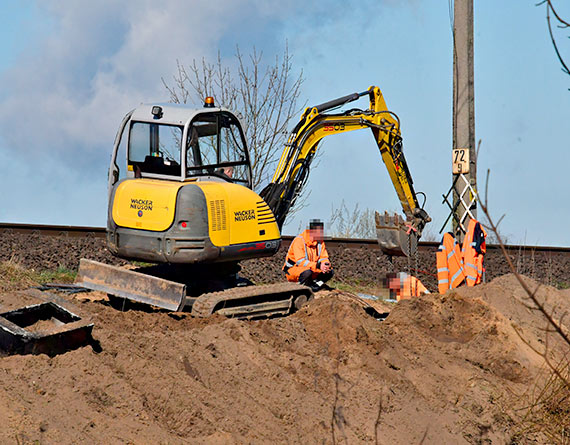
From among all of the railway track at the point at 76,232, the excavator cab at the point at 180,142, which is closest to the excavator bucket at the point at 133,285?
the excavator cab at the point at 180,142

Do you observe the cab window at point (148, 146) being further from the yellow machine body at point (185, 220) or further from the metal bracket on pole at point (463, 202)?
the metal bracket on pole at point (463, 202)

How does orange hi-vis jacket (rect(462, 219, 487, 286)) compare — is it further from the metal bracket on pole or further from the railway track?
the railway track

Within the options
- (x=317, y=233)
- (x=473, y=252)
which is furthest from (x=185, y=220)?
(x=473, y=252)

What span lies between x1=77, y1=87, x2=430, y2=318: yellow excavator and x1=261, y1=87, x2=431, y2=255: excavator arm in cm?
6

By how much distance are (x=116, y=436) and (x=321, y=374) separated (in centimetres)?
248

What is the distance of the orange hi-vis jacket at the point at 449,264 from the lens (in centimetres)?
1193

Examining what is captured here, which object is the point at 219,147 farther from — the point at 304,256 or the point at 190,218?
the point at 304,256

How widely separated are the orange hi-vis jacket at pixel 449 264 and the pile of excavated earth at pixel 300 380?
168 centimetres

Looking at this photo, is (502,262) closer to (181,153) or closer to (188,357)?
(181,153)

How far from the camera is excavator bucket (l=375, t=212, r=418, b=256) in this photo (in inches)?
456

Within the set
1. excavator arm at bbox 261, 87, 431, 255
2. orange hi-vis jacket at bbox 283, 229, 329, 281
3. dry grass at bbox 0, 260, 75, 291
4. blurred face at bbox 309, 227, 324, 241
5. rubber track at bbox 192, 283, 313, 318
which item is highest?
excavator arm at bbox 261, 87, 431, 255

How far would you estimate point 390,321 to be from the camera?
9.14 m

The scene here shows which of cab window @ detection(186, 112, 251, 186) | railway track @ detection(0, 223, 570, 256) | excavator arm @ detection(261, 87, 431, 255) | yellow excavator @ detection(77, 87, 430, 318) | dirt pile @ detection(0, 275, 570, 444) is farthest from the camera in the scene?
railway track @ detection(0, 223, 570, 256)

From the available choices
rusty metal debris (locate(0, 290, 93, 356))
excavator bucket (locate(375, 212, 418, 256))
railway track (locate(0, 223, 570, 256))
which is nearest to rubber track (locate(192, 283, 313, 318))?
rusty metal debris (locate(0, 290, 93, 356))
